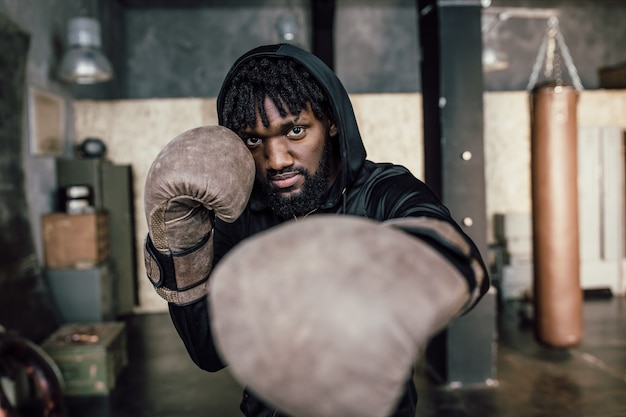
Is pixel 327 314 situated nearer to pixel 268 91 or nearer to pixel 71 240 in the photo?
pixel 268 91

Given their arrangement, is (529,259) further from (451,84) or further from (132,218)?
(132,218)

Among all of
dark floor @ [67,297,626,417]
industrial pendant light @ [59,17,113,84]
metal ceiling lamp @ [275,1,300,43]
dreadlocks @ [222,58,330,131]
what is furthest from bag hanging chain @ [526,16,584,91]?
industrial pendant light @ [59,17,113,84]

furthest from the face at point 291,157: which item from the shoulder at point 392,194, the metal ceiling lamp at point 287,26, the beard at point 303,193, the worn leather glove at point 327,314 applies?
the metal ceiling lamp at point 287,26

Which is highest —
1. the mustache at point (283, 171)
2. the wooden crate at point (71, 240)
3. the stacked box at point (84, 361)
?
the mustache at point (283, 171)

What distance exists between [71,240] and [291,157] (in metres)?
4.11

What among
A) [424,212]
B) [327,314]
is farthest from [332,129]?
[327,314]

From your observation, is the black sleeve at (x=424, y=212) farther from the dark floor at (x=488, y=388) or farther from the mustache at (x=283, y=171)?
the dark floor at (x=488, y=388)

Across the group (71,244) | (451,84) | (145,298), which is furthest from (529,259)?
(71,244)

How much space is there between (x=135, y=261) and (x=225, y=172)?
5.25m

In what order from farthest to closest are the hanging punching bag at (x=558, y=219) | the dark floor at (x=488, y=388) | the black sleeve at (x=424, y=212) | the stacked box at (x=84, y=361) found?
the hanging punching bag at (x=558, y=219) < the stacked box at (x=84, y=361) < the dark floor at (x=488, y=388) < the black sleeve at (x=424, y=212)

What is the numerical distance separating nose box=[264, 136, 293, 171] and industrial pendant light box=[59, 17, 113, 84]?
12.6ft

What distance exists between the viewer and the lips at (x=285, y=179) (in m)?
1.13

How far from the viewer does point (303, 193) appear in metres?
1.15

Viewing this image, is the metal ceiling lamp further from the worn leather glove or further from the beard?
the worn leather glove
